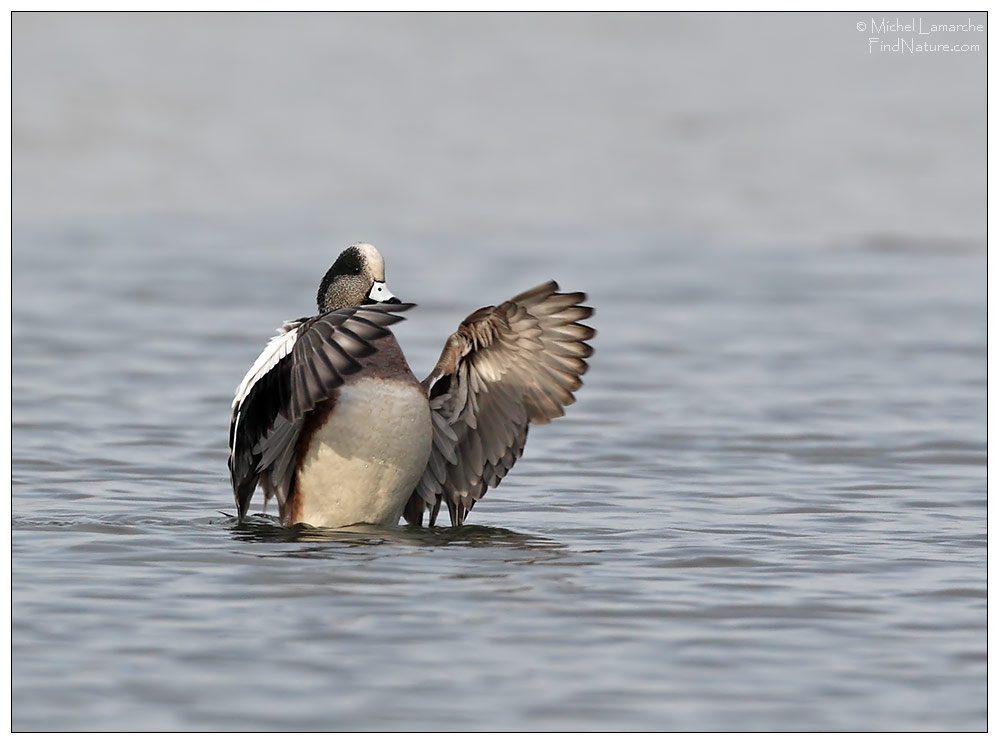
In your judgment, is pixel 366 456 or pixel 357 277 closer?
pixel 366 456

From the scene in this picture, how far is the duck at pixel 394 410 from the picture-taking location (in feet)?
22.8

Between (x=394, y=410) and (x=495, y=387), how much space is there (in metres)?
0.54

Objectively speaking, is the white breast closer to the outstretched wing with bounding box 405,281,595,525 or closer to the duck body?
the duck body

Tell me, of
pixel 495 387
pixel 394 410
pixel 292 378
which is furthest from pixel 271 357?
pixel 495 387

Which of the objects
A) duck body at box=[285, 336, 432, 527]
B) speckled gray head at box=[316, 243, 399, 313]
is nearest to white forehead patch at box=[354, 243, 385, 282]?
speckled gray head at box=[316, 243, 399, 313]

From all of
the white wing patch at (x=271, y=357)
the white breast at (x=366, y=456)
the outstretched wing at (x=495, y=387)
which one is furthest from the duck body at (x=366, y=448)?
the white wing patch at (x=271, y=357)

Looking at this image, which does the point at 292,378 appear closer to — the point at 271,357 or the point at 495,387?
the point at 271,357

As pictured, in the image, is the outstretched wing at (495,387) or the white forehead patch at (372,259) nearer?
the outstretched wing at (495,387)

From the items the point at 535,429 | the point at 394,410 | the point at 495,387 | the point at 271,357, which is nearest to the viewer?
the point at 271,357

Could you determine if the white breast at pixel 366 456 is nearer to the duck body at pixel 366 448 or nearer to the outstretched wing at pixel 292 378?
the duck body at pixel 366 448

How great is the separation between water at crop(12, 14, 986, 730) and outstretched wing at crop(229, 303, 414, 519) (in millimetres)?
346

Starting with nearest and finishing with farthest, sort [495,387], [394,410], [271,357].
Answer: [271,357] → [394,410] → [495,387]

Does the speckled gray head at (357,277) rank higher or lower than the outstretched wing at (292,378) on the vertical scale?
higher

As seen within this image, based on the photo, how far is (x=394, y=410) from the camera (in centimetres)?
705
